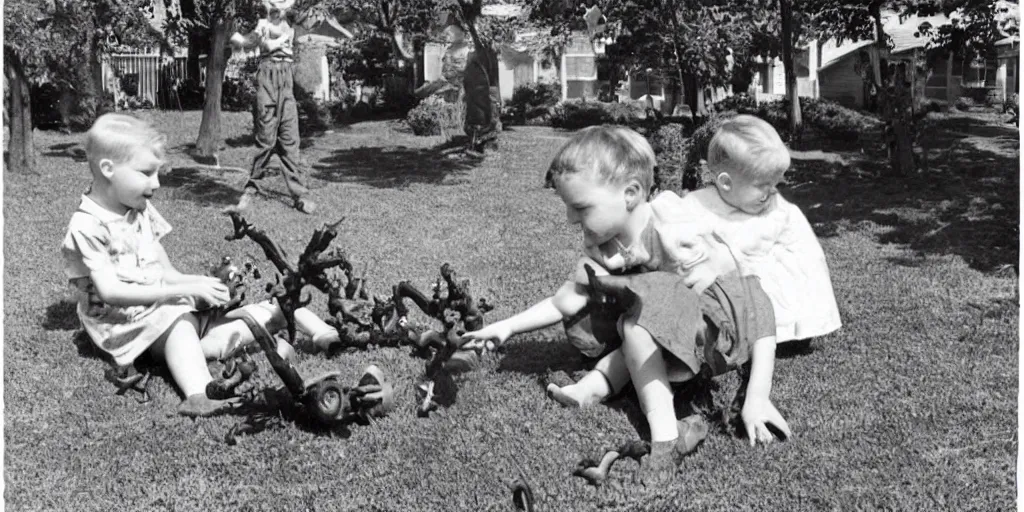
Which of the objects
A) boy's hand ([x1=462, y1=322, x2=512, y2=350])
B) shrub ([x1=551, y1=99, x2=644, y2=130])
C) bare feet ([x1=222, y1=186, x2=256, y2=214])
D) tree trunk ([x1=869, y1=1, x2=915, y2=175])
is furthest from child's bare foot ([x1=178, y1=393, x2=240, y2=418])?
shrub ([x1=551, y1=99, x2=644, y2=130])

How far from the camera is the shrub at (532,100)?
25.3 meters

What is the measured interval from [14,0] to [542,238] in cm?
887

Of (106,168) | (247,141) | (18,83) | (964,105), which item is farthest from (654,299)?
(964,105)

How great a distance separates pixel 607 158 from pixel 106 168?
87.2 inches

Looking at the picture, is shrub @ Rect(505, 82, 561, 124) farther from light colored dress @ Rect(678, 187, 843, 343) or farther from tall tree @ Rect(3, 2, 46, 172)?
light colored dress @ Rect(678, 187, 843, 343)

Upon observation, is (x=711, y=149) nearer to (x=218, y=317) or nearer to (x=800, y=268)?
(x=800, y=268)

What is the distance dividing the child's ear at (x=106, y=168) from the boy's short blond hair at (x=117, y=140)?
14 millimetres

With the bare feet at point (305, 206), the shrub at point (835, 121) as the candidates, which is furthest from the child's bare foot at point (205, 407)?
the shrub at point (835, 121)

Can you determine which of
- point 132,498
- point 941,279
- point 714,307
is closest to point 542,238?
point 941,279

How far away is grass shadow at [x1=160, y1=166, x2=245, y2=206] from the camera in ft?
34.0

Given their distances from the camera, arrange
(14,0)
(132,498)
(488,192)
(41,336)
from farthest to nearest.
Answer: (14,0)
(488,192)
(41,336)
(132,498)

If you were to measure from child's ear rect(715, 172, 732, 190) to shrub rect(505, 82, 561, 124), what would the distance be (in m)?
20.6

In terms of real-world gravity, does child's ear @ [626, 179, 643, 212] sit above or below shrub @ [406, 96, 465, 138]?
below

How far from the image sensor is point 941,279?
671cm
